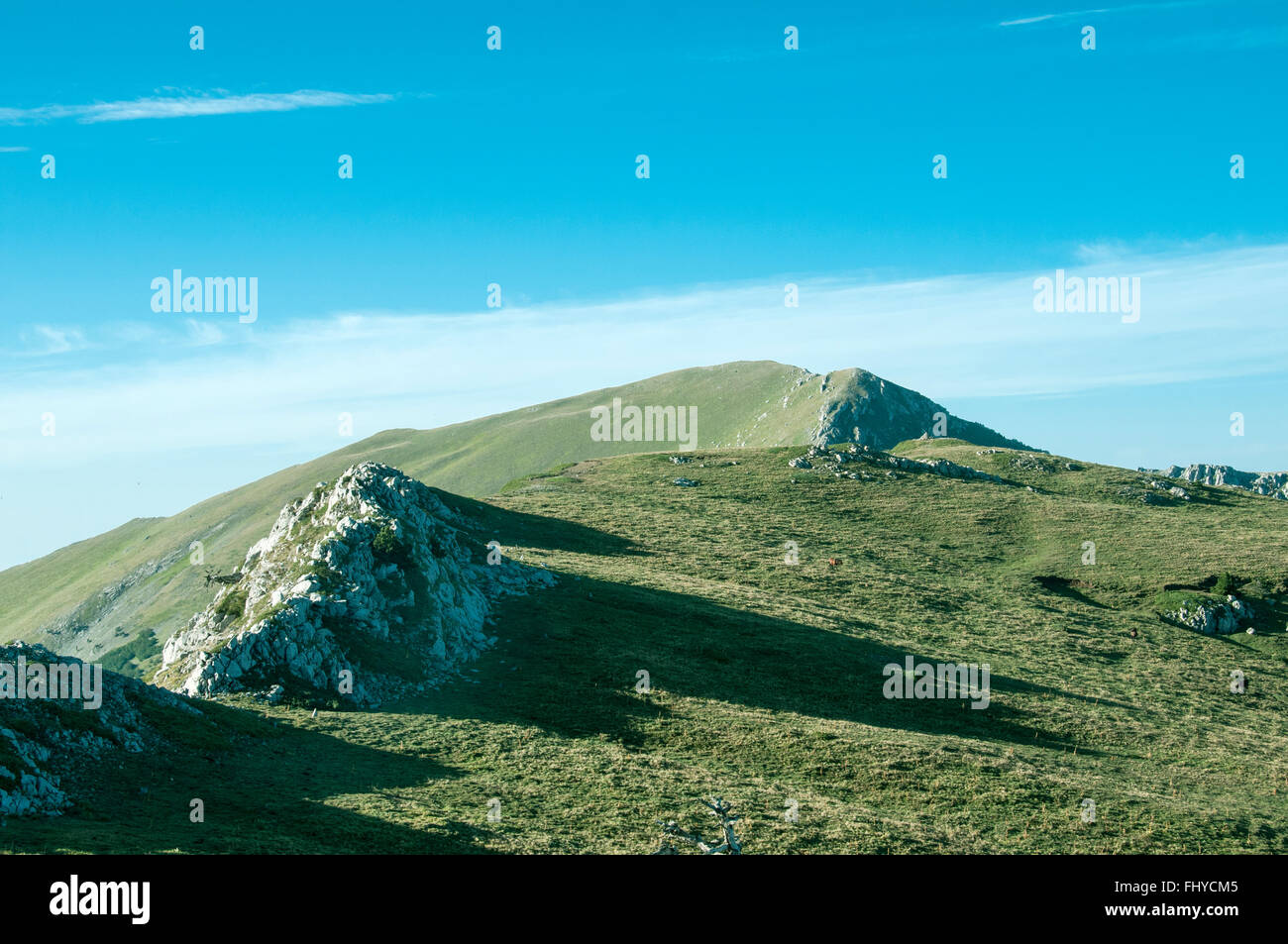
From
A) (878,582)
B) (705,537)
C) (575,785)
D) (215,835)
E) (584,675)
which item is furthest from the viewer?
(705,537)

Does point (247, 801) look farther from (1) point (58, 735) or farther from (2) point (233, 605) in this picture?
(2) point (233, 605)

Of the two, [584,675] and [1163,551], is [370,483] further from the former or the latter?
[1163,551]

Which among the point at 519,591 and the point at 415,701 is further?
the point at 519,591

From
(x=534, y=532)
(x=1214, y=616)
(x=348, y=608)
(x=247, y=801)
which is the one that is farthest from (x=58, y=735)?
(x=1214, y=616)

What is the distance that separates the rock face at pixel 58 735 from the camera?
23641 millimetres

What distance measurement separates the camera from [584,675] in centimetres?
4400

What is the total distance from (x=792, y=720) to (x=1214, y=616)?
147 feet

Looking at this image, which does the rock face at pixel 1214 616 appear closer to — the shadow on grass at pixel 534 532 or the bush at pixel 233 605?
the shadow on grass at pixel 534 532

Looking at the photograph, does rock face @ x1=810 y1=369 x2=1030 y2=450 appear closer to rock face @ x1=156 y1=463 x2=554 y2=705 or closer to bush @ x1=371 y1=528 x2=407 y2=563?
rock face @ x1=156 y1=463 x2=554 y2=705

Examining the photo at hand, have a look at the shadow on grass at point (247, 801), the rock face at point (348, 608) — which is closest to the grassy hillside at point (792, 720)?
the shadow on grass at point (247, 801)

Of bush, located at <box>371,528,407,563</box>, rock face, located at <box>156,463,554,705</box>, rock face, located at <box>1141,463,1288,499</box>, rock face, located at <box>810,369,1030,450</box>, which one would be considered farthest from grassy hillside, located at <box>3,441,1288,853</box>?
rock face, located at <box>1141,463,1288,499</box>

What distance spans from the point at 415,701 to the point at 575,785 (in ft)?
40.0

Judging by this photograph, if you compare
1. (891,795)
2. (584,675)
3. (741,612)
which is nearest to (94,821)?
(584,675)
